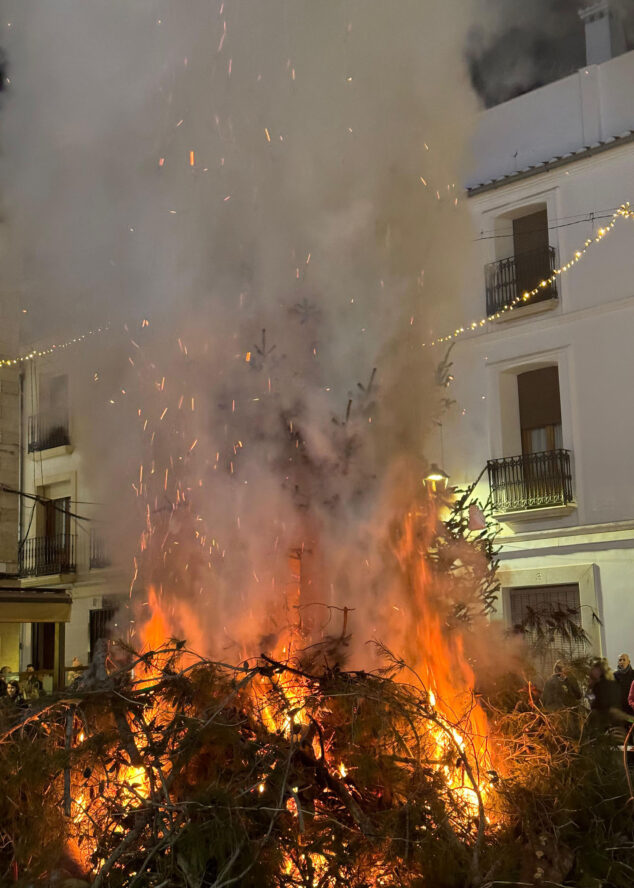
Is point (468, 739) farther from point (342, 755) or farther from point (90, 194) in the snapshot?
point (90, 194)

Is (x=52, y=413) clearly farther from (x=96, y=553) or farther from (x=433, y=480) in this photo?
(x=433, y=480)

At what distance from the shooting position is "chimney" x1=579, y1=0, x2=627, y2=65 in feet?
52.3

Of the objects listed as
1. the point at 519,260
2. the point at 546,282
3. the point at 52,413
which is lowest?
the point at 52,413

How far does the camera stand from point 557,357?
1539 centimetres

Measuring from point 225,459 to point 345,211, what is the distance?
2115mm

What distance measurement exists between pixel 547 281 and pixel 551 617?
502 centimetres

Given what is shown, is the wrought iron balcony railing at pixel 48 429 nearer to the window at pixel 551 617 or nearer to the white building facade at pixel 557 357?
the white building facade at pixel 557 357

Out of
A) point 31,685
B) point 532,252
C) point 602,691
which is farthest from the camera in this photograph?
point 532,252

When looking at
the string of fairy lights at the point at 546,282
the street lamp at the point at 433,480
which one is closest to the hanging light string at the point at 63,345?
the string of fairy lights at the point at 546,282

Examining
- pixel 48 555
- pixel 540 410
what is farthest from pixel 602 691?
pixel 48 555

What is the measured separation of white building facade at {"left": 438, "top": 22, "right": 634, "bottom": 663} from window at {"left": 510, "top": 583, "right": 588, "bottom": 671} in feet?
0.11

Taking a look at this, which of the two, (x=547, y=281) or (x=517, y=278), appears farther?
(x=517, y=278)

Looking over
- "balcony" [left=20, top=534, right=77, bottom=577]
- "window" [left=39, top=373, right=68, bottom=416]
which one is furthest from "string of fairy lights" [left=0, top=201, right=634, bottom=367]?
"balcony" [left=20, top=534, right=77, bottom=577]

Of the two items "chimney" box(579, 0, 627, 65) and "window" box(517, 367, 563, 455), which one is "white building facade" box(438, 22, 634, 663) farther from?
"chimney" box(579, 0, 627, 65)
